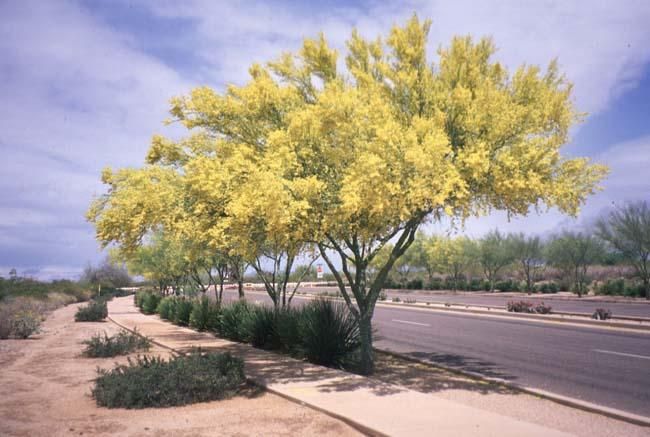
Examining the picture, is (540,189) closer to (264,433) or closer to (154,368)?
(264,433)

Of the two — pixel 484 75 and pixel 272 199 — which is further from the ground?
pixel 484 75

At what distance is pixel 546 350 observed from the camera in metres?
15.4

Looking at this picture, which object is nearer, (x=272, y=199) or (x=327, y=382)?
(x=272, y=199)

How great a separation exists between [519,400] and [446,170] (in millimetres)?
4021

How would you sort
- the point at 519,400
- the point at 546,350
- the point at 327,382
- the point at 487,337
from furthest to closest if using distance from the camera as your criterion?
the point at 487,337, the point at 546,350, the point at 327,382, the point at 519,400

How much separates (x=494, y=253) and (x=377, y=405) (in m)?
57.4

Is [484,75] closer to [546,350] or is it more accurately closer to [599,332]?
[546,350]

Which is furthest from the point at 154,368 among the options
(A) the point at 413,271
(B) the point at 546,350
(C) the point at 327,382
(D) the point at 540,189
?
(A) the point at 413,271

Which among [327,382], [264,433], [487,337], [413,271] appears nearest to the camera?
[264,433]

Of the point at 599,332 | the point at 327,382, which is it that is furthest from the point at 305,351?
the point at 599,332

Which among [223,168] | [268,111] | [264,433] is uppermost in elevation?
[268,111]

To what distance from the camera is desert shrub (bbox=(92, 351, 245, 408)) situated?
28.1 feet

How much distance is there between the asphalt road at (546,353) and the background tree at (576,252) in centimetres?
3036

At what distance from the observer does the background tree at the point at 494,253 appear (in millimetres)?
61612
